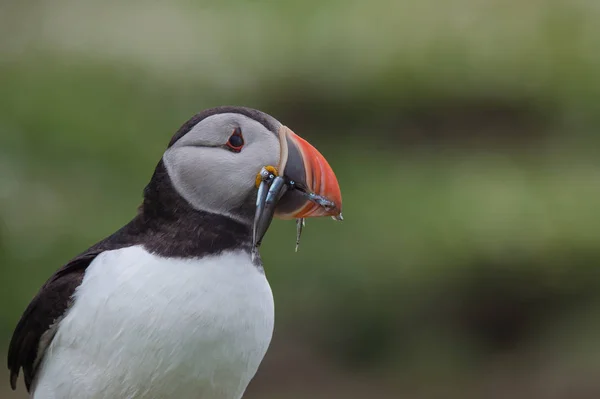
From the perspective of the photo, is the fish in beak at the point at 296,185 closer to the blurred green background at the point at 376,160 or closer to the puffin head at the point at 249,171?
the puffin head at the point at 249,171

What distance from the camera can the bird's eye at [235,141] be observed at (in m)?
1.25

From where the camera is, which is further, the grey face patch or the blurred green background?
the blurred green background

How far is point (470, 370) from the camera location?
330 centimetres

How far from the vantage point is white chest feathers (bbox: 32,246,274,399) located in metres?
1.22

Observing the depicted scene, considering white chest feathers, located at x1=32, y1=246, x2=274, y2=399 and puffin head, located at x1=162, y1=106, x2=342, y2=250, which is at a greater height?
puffin head, located at x1=162, y1=106, x2=342, y2=250

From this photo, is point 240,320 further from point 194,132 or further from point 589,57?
point 589,57

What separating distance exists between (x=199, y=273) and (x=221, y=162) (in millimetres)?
140

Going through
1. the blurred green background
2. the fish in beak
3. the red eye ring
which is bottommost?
the blurred green background

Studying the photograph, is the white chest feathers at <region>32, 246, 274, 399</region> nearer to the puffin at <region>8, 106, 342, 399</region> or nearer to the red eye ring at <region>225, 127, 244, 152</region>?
the puffin at <region>8, 106, 342, 399</region>

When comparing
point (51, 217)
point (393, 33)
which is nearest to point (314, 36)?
point (393, 33)

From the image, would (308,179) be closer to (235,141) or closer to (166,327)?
(235,141)

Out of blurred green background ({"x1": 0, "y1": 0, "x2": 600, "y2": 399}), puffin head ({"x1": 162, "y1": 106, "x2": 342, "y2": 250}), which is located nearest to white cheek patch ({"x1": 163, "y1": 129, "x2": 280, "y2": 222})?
puffin head ({"x1": 162, "y1": 106, "x2": 342, "y2": 250})

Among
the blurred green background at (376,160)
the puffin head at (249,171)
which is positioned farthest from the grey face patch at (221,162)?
the blurred green background at (376,160)

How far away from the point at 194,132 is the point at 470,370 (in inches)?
88.7
